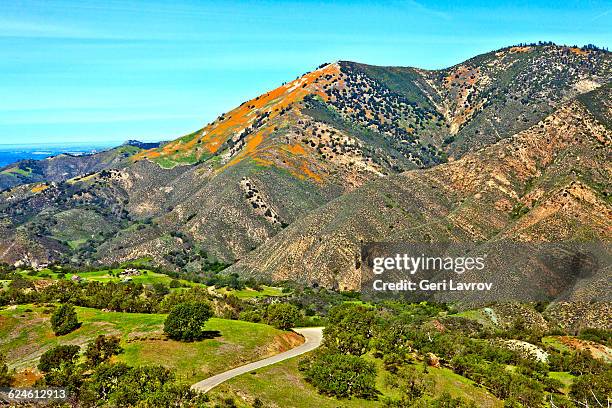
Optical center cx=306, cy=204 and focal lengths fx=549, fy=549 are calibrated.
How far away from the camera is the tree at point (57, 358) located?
63.4 m

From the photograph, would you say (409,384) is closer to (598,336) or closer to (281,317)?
(281,317)

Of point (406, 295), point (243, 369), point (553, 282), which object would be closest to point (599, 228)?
point (553, 282)

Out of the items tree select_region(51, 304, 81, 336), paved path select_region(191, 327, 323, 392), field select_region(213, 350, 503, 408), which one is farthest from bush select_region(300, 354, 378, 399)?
tree select_region(51, 304, 81, 336)

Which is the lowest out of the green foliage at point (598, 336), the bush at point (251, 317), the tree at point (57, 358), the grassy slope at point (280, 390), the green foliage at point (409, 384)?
the green foliage at point (598, 336)

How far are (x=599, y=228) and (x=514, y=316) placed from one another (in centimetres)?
3521

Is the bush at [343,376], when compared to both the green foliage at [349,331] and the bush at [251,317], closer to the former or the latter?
the green foliage at [349,331]

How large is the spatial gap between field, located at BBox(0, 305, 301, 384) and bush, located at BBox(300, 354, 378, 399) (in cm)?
1058

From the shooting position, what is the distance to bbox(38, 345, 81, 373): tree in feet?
208

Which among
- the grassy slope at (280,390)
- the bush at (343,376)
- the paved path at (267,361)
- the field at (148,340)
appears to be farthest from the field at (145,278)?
the grassy slope at (280,390)

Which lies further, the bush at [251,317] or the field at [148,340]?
the bush at [251,317]

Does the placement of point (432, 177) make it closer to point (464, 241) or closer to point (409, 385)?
point (464, 241)

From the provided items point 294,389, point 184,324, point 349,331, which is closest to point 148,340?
point 184,324

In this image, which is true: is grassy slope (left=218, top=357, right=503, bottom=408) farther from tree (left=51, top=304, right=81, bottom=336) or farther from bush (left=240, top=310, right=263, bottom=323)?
tree (left=51, top=304, right=81, bottom=336)

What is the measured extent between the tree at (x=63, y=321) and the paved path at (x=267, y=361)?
2733 centimetres
